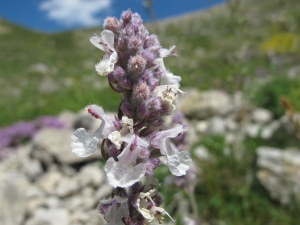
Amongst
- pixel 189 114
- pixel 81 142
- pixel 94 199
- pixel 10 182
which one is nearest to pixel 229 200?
pixel 94 199

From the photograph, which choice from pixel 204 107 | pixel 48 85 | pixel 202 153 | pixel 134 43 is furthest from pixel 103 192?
pixel 48 85

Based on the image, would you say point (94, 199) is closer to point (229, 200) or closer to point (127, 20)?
point (229, 200)

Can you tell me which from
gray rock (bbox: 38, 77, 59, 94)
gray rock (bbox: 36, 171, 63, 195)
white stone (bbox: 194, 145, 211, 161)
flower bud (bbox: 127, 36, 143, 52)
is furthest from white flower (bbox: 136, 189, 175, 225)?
gray rock (bbox: 38, 77, 59, 94)

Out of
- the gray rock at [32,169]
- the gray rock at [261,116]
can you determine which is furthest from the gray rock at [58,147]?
the gray rock at [261,116]

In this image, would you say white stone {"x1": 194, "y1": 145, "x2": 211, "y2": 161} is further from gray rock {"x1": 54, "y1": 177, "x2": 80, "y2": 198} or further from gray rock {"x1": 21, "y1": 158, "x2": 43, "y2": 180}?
gray rock {"x1": 21, "y1": 158, "x2": 43, "y2": 180}

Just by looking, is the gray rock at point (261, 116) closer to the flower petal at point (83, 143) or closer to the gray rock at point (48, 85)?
the flower petal at point (83, 143)
